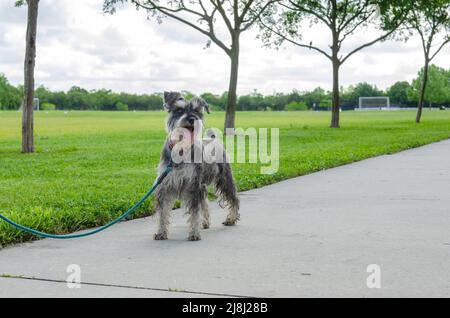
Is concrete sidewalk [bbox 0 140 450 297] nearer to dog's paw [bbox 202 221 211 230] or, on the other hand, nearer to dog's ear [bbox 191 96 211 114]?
dog's paw [bbox 202 221 211 230]

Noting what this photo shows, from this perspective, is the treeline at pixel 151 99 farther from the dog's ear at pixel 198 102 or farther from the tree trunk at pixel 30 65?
the dog's ear at pixel 198 102

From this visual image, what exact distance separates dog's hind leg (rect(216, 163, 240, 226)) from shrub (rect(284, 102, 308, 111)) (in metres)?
152

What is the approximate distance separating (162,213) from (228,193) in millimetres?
1187

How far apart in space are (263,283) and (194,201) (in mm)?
2081

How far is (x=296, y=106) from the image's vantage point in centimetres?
16488

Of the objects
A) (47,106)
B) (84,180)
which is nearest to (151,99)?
(47,106)

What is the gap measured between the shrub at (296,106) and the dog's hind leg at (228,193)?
498 ft

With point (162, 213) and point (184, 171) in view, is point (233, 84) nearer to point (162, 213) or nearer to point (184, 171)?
point (162, 213)

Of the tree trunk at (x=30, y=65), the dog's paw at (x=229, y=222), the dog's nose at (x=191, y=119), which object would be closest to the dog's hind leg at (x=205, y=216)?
the dog's paw at (x=229, y=222)

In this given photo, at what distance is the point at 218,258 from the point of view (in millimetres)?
6543

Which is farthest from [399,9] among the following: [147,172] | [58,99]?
[58,99]

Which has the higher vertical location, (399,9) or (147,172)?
(399,9)
